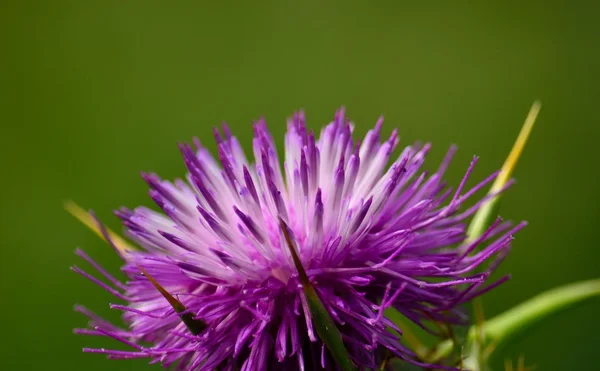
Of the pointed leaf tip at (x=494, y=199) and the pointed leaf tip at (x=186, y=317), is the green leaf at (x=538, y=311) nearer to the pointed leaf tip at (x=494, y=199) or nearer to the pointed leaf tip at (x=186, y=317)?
the pointed leaf tip at (x=494, y=199)

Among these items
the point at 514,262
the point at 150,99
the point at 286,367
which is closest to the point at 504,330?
the point at 286,367

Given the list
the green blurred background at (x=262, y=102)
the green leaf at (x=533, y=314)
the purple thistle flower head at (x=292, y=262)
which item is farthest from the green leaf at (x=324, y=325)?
the green blurred background at (x=262, y=102)

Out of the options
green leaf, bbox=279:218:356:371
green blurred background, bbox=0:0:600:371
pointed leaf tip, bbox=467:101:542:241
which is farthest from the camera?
green blurred background, bbox=0:0:600:371

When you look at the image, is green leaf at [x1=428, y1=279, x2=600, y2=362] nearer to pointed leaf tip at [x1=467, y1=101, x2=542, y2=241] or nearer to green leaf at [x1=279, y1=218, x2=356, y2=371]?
pointed leaf tip at [x1=467, y1=101, x2=542, y2=241]

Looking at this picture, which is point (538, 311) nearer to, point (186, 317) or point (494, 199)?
point (494, 199)

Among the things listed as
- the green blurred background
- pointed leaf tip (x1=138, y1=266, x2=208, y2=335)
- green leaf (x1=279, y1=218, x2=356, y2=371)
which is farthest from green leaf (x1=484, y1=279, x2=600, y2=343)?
the green blurred background

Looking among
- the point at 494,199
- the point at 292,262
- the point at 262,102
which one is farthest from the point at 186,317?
the point at 262,102

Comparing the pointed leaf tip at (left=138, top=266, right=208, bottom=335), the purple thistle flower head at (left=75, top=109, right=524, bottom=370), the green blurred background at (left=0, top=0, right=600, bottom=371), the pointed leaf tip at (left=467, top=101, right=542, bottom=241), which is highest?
the green blurred background at (left=0, top=0, right=600, bottom=371)
